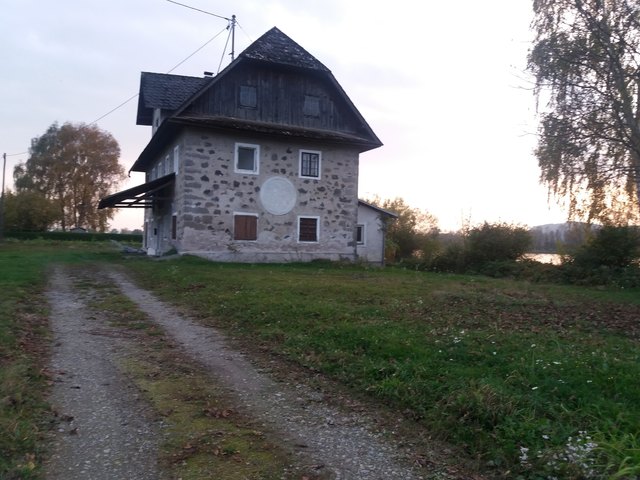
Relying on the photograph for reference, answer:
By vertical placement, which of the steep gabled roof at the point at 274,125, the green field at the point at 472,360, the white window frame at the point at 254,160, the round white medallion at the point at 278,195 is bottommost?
the green field at the point at 472,360

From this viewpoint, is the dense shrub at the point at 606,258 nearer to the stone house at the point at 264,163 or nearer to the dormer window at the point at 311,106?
the stone house at the point at 264,163

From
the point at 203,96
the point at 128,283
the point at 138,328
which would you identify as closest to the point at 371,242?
the point at 203,96

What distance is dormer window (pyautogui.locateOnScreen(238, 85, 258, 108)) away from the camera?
23.3 meters

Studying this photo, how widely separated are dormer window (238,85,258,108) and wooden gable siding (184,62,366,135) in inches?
4.5

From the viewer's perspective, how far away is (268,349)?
8.17 m

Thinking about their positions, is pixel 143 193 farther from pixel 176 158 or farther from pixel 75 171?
pixel 75 171

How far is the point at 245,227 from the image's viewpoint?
921 inches

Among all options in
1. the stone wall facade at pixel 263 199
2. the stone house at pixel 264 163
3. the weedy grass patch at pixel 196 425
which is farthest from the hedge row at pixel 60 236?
the weedy grass patch at pixel 196 425

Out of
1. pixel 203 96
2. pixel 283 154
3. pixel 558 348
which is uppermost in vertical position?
pixel 203 96

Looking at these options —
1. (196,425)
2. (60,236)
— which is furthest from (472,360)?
(60,236)

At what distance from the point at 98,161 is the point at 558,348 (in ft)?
196

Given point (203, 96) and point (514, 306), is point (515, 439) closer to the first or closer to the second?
point (514, 306)

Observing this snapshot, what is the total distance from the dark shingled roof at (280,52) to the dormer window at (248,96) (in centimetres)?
124

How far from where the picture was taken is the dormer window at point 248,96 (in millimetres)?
23328
